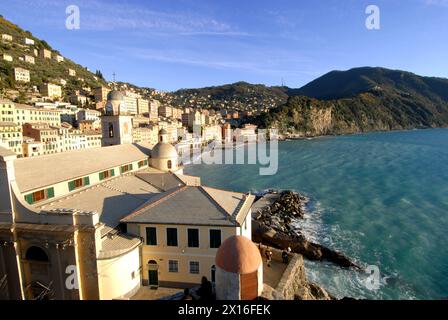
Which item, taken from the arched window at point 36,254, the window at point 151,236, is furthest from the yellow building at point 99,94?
the arched window at point 36,254

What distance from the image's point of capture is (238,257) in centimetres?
873

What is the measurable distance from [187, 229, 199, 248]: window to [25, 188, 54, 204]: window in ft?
28.5

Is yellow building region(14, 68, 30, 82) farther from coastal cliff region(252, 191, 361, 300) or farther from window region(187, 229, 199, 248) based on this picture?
window region(187, 229, 199, 248)

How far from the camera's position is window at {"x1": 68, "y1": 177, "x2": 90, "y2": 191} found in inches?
781

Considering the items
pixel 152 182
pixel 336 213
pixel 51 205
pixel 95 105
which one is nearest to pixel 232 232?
pixel 51 205

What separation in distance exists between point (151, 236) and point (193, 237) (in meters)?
2.47

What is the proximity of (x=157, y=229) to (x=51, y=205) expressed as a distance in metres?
6.37

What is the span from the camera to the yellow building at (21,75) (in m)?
115

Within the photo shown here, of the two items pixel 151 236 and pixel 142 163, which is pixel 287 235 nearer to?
pixel 142 163

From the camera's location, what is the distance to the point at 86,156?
76.9 feet

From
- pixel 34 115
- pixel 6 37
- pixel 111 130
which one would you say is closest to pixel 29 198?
pixel 111 130

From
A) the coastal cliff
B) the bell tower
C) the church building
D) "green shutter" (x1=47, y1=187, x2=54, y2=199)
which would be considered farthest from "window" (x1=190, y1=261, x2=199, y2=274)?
the bell tower

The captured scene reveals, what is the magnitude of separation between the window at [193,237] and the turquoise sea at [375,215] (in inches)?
501
